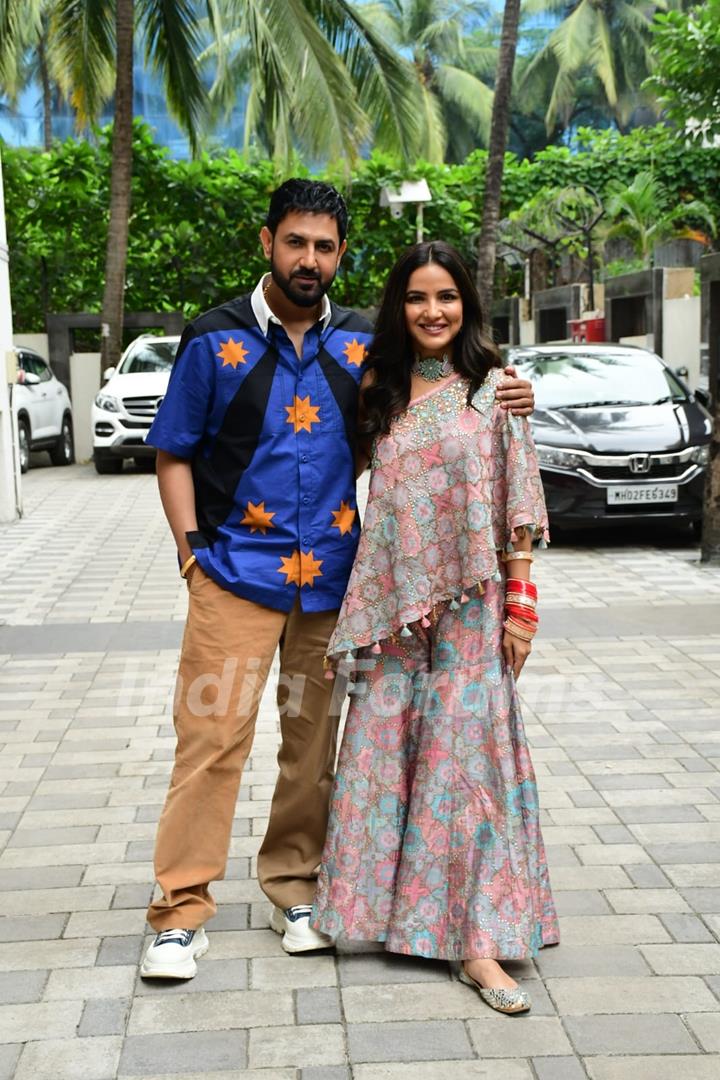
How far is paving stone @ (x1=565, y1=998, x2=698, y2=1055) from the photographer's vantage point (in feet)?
9.87

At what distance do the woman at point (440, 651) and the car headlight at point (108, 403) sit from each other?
14.4 metres

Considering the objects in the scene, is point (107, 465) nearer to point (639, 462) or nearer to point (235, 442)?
point (639, 462)

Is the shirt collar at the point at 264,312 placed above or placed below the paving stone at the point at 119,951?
above

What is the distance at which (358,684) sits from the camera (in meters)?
3.46

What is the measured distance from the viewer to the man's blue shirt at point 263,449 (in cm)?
343

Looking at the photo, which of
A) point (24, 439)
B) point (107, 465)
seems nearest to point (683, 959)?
point (24, 439)

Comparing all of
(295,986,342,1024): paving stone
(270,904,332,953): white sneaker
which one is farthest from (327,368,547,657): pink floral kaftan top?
(295,986,342,1024): paving stone

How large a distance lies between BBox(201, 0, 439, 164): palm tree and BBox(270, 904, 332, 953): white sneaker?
15.1 meters

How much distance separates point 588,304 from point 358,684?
18.7m

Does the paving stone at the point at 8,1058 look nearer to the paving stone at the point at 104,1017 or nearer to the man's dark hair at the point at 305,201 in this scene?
the paving stone at the point at 104,1017

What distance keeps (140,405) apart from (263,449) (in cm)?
1432

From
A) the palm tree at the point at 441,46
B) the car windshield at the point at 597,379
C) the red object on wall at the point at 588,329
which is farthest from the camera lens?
the palm tree at the point at 441,46

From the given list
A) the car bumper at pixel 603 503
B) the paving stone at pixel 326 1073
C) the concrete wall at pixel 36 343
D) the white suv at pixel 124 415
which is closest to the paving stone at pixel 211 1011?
the paving stone at pixel 326 1073

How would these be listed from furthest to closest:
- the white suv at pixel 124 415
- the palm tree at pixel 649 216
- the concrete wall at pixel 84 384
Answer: the palm tree at pixel 649 216 < the concrete wall at pixel 84 384 < the white suv at pixel 124 415
